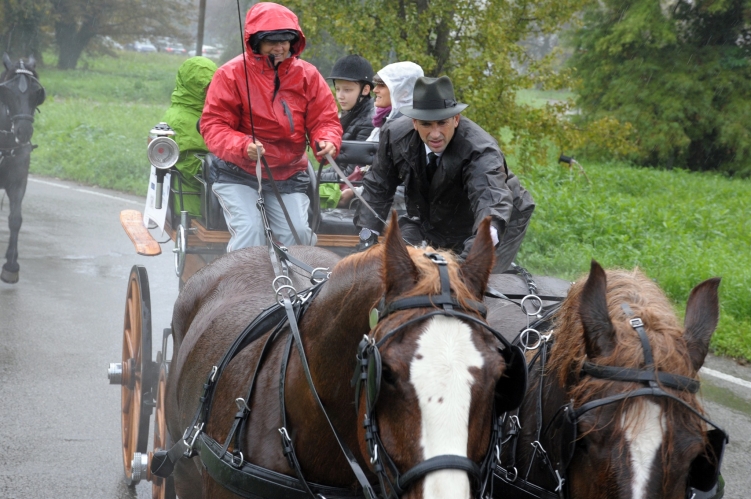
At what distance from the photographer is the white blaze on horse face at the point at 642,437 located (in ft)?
7.43

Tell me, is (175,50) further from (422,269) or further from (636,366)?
(636,366)

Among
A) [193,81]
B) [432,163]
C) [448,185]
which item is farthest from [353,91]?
[448,185]

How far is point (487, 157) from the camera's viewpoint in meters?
4.11

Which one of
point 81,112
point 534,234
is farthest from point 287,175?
point 81,112

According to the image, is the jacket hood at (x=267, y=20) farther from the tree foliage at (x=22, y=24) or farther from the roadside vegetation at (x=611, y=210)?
the tree foliage at (x=22, y=24)

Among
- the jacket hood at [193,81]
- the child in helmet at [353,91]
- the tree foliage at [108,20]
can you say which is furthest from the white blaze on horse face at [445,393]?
the tree foliage at [108,20]

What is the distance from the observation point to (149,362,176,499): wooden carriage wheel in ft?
13.9

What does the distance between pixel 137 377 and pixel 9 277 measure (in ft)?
14.9

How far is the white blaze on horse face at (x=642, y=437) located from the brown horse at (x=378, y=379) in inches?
15.8

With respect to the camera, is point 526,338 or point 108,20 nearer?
point 526,338

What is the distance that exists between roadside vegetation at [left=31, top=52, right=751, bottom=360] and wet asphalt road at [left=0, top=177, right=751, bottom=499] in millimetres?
1479

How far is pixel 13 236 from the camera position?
30.4ft

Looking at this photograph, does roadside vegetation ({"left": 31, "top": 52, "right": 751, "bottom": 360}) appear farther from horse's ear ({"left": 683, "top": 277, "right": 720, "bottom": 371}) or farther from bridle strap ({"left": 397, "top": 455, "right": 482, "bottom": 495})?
bridle strap ({"left": 397, "top": 455, "right": 482, "bottom": 495})

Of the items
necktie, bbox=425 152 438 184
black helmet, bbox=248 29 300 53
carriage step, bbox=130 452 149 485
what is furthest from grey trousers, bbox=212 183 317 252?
carriage step, bbox=130 452 149 485
